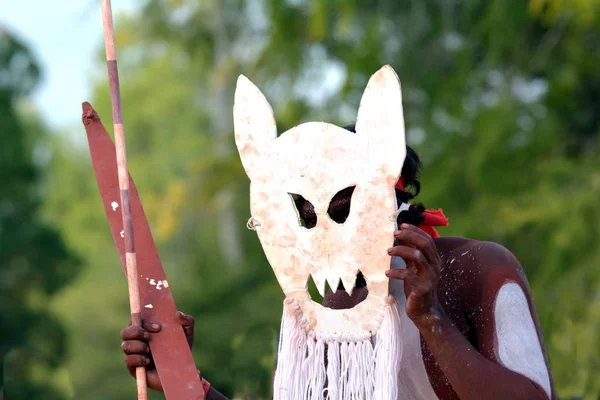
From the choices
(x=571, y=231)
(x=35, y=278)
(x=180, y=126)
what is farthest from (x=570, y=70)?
(x=180, y=126)

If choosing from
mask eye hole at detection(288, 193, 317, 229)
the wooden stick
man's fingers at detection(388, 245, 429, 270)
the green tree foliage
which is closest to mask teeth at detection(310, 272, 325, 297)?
mask eye hole at detection(288, 193, 317, 229)

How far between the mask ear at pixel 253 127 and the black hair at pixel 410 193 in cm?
22

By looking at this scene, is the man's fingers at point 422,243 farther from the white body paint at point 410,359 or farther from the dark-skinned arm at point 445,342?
the white body paint at point 410,359

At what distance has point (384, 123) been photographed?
260 cm

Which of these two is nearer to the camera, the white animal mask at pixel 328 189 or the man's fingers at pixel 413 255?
the man's fingers at pixel 413 255

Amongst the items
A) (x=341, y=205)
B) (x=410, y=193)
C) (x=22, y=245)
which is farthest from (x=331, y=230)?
(x=22, y=245)

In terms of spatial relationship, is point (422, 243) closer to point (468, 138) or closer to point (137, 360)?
point (137, 360)

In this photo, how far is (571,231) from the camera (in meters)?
7.63

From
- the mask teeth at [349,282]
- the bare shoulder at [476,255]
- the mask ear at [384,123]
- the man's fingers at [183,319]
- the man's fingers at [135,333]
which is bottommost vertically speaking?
the man's fingers at [135,333]

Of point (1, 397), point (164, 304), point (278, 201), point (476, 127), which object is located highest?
point (476, 127)

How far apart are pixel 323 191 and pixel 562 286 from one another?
514 centimetres

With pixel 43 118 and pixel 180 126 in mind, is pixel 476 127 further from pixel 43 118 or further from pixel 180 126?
pixel 43 118

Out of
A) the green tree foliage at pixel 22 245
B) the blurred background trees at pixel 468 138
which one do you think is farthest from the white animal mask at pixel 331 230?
the green tree foliage at pixel 22 245

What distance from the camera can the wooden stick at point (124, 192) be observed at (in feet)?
8.82
